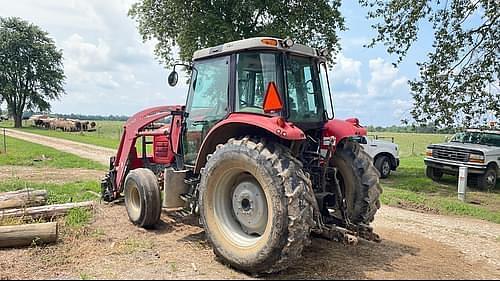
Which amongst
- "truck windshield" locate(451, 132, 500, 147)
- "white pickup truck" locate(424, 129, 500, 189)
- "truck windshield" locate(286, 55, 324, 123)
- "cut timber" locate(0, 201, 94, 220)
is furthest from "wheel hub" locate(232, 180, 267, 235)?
"truck windshield" locate(451, 132, 500, 147)

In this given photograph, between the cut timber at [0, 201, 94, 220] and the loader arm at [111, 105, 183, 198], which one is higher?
the loader arm at [111, 105, 183, 198]

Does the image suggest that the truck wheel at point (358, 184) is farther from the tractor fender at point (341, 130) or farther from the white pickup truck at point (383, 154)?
the white pickup truck at point (383, 154)

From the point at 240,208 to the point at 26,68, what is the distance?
5452 cm

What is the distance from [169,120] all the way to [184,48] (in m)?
12.0

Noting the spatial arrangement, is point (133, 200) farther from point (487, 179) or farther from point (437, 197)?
point (487, 179)

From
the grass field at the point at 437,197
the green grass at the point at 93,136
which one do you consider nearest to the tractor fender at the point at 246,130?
the grass field at the point at 437,197

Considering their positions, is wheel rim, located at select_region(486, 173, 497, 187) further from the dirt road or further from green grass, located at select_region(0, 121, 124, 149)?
green grass, located at select_region(0, 121, 124, 149)

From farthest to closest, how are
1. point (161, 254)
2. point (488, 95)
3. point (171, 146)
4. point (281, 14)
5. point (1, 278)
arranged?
point (281, 14)
point (488, 95)
point (171, 146)
point (161, 254)
point (1, 278)

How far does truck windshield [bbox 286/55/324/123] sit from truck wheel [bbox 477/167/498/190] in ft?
34.3

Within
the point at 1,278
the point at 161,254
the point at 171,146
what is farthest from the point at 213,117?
the point at 1,278

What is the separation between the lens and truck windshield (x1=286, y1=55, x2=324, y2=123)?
5.54 m

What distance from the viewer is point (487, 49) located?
1309cm

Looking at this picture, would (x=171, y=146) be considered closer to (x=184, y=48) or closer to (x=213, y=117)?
(x=213, y=117)

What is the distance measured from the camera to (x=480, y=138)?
50.9 feet
